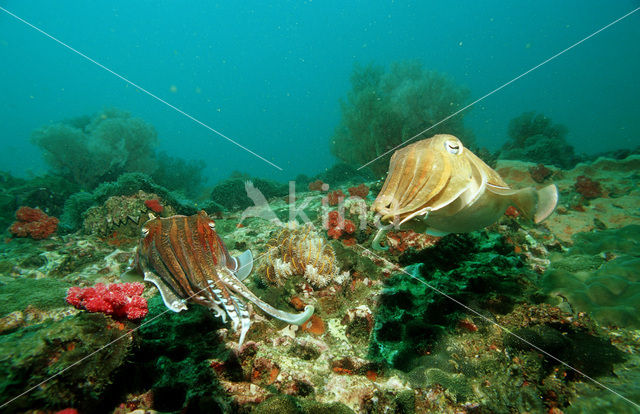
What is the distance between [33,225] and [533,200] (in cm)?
1274

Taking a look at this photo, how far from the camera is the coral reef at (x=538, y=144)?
17.4m

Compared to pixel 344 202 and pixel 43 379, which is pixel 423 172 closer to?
pixel 43 379

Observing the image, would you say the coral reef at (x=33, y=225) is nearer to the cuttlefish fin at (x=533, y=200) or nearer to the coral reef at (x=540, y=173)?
the cuttlefish fin at (x=533, y=200)

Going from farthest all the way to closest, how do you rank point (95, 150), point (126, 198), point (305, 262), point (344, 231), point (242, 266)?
point (95, 150) → point (126, 198) → point (344, 231) → point (305, 262) → point (242, 266)

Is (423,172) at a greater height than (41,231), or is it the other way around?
(41,231)

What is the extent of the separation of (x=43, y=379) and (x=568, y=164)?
23392 mm

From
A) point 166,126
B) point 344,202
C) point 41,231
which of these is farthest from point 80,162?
point 166,126

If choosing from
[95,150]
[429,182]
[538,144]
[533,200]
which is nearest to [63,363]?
[429,182]

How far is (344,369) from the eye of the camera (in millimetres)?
3160

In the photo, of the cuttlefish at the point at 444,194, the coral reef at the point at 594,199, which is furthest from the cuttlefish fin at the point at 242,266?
the coral reef at the point at 594,199

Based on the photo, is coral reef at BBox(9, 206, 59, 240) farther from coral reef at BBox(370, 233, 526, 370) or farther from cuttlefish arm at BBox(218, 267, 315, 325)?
coral reef at BBox(370, 233, 526, 370)

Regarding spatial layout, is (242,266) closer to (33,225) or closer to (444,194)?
(444,194)

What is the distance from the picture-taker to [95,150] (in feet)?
53.8

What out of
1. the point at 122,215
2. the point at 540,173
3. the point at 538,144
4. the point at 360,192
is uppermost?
the point at 122,215
